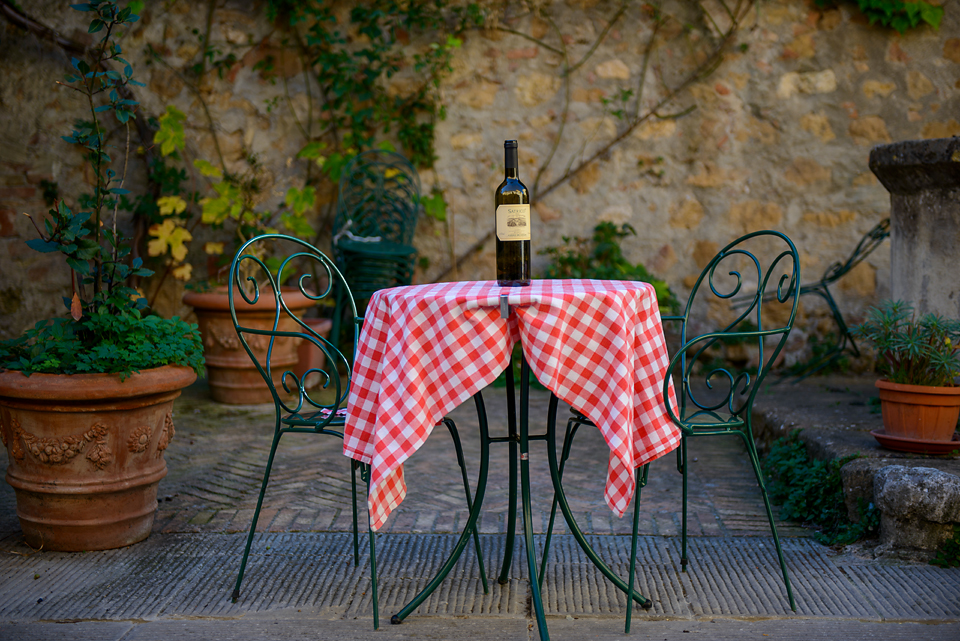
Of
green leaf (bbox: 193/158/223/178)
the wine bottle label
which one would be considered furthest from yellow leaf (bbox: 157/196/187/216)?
the wine bottle label

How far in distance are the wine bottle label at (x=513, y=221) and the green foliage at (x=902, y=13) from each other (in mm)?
4548

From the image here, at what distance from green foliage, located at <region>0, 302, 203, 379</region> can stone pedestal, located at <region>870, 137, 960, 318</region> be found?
2.91 meters

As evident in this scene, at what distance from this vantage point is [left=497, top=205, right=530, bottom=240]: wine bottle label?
202 centimetres

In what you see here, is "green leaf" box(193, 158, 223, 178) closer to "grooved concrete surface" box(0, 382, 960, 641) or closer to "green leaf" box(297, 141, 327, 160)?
"green leaf" box(297, 141, 327, 160)

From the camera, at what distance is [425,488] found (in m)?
3.24

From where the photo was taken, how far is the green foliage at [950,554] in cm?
237

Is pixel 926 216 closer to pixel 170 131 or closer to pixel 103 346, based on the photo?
pixel 103 346

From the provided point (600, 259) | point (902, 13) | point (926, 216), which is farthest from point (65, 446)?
point (902, 13)

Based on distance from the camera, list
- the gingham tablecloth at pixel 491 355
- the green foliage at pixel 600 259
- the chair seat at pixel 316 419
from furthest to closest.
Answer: the green foliage at pixel 600 259
the chair seat at pixel 316 419
the gingham tablecloth at pixel 491 355

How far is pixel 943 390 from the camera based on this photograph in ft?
9.09

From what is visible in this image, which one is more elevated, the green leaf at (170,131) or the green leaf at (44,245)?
the green leaf at (170,131)

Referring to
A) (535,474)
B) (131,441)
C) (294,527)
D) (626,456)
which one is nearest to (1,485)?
(131,441)

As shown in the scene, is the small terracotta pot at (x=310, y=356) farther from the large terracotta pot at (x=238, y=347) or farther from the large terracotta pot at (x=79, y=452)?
the large terracotta pot at (x=79, y=452)

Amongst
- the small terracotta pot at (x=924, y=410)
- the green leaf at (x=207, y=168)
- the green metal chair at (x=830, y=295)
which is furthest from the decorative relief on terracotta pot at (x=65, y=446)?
the green metal chair at (x=830, y=295)
